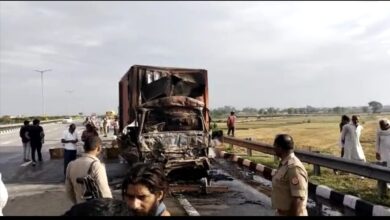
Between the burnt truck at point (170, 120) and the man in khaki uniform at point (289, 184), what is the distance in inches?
276

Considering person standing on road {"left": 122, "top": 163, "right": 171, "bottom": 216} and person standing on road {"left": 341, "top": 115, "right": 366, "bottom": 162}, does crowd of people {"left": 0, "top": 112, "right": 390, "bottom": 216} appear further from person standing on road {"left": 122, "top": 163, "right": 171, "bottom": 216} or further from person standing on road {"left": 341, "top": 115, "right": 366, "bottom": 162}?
person standing on road {"left": 341, "top": 115, "right": 366, "bottom": 162}

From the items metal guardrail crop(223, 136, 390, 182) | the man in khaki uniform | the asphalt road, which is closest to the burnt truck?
the asphalt road

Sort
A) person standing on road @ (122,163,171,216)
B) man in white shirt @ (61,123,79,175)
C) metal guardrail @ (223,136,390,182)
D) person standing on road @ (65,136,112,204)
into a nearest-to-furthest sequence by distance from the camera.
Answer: person standing on road @ (122,163,171,216) < person standing on road @ (65,136,112,204) < metal guardrail @ (223,136,390,182) < man in white shirt @ (61,123,79,175)

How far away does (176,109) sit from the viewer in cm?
1291

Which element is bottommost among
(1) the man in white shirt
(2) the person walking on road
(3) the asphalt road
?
(3) the asphalt road

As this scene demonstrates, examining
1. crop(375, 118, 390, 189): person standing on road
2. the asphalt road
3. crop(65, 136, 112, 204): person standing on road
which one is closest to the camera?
crop(65, 136, 112, 204): person standing on road

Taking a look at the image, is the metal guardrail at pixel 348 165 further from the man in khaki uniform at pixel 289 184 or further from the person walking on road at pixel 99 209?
the person walking on road at pixel 99 209

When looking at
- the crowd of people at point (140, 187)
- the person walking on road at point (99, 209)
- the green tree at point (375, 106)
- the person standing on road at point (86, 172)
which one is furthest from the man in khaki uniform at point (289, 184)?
the green tree at point (375, 106)

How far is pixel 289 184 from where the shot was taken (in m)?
4.75

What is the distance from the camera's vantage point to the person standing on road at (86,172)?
17.4ft

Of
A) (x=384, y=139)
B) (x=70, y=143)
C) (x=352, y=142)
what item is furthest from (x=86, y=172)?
(x=352, y=142)

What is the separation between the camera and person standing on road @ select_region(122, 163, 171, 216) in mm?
2926

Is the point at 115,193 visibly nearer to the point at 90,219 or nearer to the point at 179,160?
the point at 179,160

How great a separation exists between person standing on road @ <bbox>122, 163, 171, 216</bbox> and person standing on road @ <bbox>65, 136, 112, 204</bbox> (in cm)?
237
